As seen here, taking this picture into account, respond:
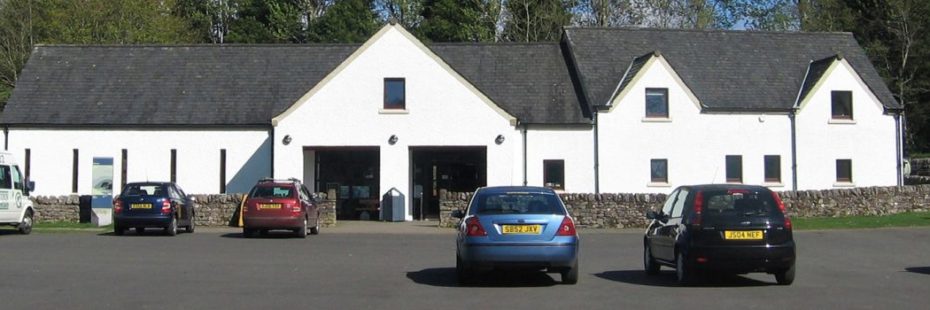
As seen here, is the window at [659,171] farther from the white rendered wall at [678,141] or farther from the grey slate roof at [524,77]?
the grey slate roof at [524,77]

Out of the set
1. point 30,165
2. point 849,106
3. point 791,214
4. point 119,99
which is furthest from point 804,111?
point 30,165

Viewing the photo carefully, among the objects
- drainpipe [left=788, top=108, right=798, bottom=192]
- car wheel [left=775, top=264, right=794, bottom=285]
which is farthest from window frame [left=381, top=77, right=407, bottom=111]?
car wheel [left=775, top=264, right=794, bottom=285]

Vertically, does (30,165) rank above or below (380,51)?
below

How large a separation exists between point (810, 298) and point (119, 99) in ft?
105

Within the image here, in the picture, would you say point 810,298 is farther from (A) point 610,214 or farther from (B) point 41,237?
(B) point 41,237

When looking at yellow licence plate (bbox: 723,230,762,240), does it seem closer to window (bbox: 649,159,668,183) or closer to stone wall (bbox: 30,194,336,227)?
stone wall (bbox: 30,194,336,227)

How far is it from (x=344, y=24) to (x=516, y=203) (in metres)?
47.2

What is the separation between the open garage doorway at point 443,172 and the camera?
125 ft

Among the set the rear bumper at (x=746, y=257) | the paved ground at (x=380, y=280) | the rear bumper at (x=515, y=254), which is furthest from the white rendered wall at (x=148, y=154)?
the rear bumper at (x=746, y=257)

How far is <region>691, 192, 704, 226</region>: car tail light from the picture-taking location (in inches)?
590

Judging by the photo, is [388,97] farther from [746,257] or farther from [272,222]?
[746,257]

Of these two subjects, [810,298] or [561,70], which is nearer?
[810,298]

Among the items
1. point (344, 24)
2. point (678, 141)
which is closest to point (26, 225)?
point (678, 141)

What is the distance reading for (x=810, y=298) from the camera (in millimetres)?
13773
